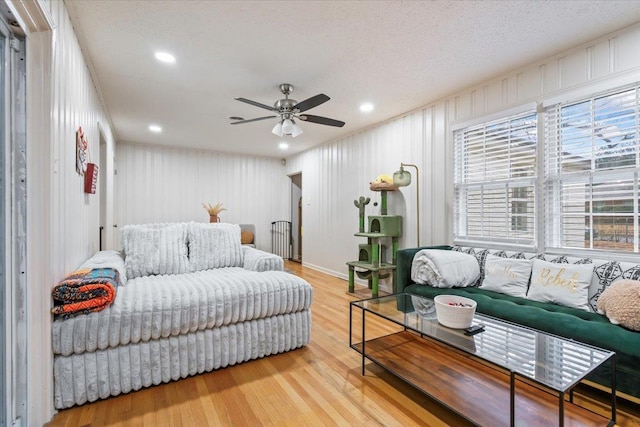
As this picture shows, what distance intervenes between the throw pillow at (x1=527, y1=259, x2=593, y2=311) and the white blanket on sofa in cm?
178

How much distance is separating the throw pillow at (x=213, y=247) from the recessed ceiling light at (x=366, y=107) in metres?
2.16

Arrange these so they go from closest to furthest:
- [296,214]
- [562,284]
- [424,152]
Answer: [562,284], [424,152], [296,214]

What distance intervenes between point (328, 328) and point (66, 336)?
2.00 m

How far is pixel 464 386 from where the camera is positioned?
1786 millimetres

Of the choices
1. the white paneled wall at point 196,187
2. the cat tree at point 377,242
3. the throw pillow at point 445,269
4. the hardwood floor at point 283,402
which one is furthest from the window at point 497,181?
the white paneled wall at point 196,187

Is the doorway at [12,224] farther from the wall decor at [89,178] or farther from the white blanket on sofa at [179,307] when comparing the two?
the wall decor at [89,178]

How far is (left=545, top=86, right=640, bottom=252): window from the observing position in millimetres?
2154

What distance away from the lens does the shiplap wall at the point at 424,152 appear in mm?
2307

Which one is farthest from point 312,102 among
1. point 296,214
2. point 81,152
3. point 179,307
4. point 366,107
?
point 296,214

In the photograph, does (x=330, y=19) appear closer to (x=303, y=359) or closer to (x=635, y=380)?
(x=303, y=359)

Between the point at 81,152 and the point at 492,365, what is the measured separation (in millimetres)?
3117

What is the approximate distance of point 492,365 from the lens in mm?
1626

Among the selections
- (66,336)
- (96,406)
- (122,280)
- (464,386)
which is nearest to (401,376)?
(464,386)

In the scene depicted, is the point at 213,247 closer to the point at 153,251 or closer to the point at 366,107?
the point at 153,251
